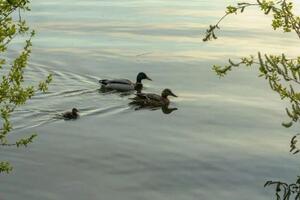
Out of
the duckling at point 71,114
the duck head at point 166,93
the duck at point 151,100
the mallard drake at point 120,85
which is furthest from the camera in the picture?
the mallard drake at point 120,85

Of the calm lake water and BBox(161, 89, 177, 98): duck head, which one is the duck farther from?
the calm lake water

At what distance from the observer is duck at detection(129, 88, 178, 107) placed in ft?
73.6

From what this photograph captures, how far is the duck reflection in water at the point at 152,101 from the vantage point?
22312 millimetres

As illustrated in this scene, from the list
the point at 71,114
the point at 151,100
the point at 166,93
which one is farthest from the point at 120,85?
the point at 71,114

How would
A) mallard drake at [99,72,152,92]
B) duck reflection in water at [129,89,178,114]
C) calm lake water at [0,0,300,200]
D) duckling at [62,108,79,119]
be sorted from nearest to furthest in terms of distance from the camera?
1. calm lake water at [0,0,300,200]
2. duckling at [62,108,79,119]
3. duck reflection in water at [129,89,178,114]
4. mallard drake at [99,72,152,92]

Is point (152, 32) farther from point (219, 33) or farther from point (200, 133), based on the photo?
point (200, 133)

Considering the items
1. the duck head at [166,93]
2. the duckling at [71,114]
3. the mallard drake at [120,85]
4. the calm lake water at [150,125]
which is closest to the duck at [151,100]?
the duck head at [166,93]

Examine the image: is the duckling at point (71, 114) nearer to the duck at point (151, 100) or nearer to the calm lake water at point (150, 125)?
the calm lake water at point (150, 125)

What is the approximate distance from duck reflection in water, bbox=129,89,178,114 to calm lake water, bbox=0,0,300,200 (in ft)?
1.36

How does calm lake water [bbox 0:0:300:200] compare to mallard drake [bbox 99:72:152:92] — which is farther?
mallard drake [bbox 99:72:152:92]

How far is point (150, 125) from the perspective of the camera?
19750 mm

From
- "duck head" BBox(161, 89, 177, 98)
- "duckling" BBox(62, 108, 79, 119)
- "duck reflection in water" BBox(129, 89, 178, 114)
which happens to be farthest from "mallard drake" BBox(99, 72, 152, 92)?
"duckling" BBox(62, 108, 79, 119)


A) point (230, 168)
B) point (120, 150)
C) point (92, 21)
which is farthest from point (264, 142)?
point (92, 21)

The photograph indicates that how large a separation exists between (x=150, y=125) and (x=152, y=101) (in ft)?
10.1
